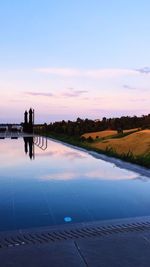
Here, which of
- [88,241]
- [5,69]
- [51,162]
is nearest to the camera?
[88,241]

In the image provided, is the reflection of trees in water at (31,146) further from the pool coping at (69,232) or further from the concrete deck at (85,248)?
the concrete deck at (85,248)

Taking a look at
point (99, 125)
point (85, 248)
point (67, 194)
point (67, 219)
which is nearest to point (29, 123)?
point (99, 125)

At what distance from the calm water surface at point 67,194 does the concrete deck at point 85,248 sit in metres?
0.66

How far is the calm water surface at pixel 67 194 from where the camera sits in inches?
181

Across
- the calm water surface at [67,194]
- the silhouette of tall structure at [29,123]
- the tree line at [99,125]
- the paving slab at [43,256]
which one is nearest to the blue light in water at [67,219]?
the calm water surface at [67,194]

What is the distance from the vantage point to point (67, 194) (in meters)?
5.97

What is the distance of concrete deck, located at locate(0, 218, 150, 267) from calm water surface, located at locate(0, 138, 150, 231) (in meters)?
0.66

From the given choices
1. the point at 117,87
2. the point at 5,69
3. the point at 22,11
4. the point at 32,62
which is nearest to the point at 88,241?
the point at 22,11

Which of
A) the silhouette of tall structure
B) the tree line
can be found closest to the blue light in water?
the tree line

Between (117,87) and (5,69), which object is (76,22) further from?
(117,87)

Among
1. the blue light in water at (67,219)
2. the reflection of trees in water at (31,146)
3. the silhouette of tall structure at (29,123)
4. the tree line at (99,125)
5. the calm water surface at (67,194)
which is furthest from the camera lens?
the tree line at (99,125)

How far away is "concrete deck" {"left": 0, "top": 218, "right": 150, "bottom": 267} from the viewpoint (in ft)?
9.41

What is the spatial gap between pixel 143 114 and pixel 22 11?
23.9 metres

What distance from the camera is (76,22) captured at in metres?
14.3
